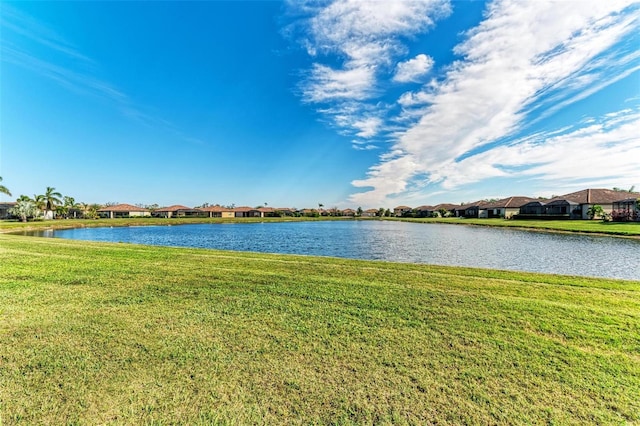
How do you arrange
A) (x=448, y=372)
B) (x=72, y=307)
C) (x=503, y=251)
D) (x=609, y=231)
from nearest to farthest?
1. (x=448, y=372)
2. (x=72, y=307)
3. (x=503, y=251)
4. (x=609, y=231)

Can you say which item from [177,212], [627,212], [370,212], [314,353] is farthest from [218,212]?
[314,353]

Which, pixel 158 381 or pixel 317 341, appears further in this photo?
pixel 317 341

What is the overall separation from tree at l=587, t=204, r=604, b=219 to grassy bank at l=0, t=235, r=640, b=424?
4740 centimetres

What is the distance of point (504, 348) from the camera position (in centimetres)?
424

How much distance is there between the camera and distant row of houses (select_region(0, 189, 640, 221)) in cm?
4600

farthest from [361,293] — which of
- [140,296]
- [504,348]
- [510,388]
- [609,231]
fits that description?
[609,231]

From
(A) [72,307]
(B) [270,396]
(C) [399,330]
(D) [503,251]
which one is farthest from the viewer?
(D) [503,251]

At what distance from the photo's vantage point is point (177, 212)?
321 feet

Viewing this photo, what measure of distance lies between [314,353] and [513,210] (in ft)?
251

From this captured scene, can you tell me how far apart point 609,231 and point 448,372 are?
35579 mm

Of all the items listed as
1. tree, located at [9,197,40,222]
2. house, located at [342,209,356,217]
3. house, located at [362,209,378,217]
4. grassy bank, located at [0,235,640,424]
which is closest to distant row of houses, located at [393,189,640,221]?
grassy bank, located at [0,235,640,424]

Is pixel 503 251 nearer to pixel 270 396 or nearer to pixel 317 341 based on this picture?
pixel 317 341

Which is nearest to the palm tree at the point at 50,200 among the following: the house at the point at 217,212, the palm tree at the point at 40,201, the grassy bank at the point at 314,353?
the palm tree at the point at 40,201

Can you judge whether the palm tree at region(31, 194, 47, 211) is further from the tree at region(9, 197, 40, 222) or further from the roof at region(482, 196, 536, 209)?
the roof at region(482, 196, 536, 209)
